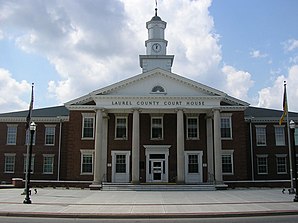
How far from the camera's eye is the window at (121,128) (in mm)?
38906

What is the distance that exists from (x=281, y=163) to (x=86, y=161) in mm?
22800

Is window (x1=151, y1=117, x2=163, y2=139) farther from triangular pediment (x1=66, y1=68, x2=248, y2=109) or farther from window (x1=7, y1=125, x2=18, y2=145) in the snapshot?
window (x1=7, y1=125, x2=18, y2=145)

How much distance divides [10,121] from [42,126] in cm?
407

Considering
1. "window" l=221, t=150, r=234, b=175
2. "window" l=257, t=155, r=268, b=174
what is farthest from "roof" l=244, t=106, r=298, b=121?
"window" l=221, t=150, r=234, b=175

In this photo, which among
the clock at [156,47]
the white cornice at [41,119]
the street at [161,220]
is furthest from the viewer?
the clock at [156,47]

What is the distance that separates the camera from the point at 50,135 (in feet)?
143

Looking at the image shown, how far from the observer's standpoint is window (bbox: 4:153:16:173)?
142 ft

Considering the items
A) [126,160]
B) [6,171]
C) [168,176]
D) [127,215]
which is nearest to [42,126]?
[6,171]

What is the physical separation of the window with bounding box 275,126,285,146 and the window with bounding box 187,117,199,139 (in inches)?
431

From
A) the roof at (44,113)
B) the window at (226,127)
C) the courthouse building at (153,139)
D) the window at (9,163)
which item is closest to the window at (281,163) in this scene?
the courthouse building at (153,139)

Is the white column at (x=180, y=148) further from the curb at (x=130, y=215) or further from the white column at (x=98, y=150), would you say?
the curb at (x=130, y=215)

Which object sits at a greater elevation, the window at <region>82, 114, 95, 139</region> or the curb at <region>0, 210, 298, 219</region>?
the window at <region>82, 114, 95, 139</region>

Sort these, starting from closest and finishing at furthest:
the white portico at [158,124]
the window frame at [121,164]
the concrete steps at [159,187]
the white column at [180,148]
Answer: the concrete steps at [159,187] → the white column at [180,148] → the white portico at [158,124] → the window frame at [121,164]

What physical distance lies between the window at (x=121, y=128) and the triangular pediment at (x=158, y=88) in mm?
3559
